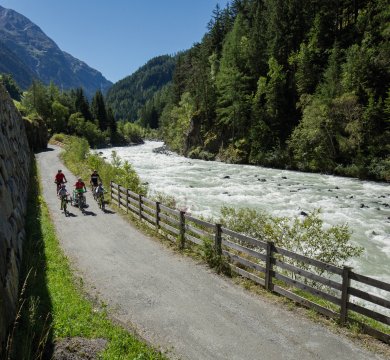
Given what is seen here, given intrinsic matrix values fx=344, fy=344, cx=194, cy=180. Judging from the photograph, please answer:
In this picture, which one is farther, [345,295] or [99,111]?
[99,111]

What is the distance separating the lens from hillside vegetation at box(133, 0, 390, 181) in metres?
44.1

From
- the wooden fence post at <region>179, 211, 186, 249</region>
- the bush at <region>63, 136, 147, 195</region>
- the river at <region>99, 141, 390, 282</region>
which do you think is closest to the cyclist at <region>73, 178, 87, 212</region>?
the bush at <region>63, 136, 147, 195</region>

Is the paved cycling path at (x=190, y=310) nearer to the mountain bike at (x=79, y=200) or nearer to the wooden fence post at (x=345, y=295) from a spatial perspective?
the wooden fence post at (x=345, y=295)

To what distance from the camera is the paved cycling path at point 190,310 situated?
7.46 meters

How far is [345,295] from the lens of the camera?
817 centimetres

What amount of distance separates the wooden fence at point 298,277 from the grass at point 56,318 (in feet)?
13.9

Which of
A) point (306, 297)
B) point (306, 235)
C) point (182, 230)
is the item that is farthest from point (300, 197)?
point (306, 297)

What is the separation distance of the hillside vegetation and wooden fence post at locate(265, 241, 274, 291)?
3440cm

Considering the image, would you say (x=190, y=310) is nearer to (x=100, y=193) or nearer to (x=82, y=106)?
(x=100, y=193)

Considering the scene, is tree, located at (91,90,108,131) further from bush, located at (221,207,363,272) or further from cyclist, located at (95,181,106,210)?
bush, located at (221,207,363,272)

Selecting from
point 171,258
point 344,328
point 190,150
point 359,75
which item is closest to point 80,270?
point 171,258

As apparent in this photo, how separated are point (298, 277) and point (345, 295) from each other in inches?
176

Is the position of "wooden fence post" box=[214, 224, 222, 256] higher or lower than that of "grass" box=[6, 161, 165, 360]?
higher

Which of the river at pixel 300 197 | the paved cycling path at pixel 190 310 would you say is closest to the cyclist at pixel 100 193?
the river at pixel 300 197
